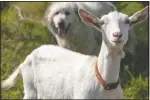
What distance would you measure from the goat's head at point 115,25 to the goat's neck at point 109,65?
18cm

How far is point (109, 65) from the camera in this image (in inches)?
241

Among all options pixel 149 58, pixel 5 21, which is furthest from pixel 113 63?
pixel 5 21

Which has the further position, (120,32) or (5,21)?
(5,21)

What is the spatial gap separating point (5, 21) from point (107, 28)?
5.67 m

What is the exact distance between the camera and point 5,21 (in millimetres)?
11289

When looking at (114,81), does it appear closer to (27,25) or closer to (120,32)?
(120,32)

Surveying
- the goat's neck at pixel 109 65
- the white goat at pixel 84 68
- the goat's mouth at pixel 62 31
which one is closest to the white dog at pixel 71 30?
the goat's mouth at pixel 62 31

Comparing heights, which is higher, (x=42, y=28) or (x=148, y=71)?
(x=42, y=28)

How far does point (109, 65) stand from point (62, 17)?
3.43 m

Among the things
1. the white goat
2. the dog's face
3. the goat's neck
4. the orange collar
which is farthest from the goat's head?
the dog's face

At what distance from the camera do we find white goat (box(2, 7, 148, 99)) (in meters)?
5.88

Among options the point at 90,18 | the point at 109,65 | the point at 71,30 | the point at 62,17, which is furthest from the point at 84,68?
the point at 71,30

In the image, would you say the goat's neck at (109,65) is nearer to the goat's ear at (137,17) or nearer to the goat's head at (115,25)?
the goat's head at (115,25)

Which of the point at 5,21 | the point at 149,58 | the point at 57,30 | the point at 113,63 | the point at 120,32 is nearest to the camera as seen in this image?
the point at 120,32
